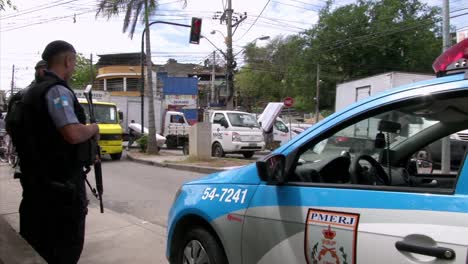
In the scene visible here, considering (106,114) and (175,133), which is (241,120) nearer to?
(106,114)

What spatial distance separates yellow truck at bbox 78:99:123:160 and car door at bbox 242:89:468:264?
13645 millimetres

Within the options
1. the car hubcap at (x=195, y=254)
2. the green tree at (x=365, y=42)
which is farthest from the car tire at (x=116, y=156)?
the green tree at (x=365, y=42)

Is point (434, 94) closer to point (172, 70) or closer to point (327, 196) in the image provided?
point (327, 196)

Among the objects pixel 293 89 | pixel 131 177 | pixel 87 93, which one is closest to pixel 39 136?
pixel 87 93

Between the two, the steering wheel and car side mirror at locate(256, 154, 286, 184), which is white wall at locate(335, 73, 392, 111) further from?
car side mirror at locate(256, 154, 286, 184)

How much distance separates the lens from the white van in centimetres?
1633

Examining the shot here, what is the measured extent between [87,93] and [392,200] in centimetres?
246

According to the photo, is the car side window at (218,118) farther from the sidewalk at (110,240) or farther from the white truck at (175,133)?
the sidewalk at (110,240)

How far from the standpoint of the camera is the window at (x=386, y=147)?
8.39ft

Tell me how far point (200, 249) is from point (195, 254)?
83mm

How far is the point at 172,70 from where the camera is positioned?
71.1 metres

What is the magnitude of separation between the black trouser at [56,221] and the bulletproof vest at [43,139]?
152 mm

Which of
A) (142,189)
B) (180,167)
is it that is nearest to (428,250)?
(142,189)

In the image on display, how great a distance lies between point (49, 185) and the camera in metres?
2.88
